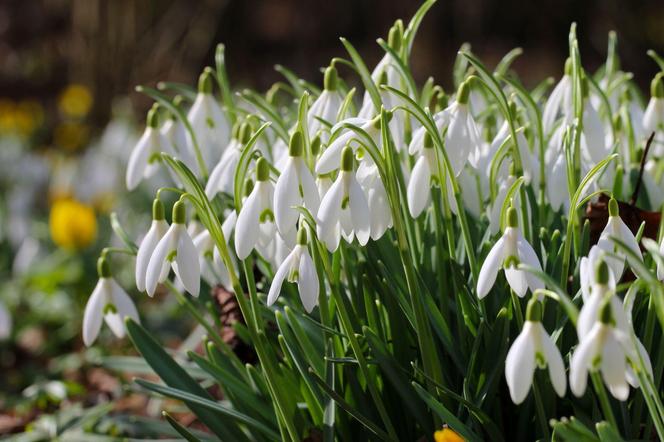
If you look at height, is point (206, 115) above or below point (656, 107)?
above

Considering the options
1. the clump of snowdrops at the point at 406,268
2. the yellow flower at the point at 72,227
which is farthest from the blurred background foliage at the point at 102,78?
the clump of snowdrops at the point at 406,268

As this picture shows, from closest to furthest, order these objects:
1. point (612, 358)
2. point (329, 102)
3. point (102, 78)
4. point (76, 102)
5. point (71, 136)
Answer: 1. point (612, 358)
2. point (329, 102)
3. point (71, 136)
4. point (102, 78)
5. point (76, 102)

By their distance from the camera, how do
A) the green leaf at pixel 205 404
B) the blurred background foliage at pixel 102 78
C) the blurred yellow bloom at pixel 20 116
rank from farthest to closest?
1. the blurred yellow bloom at pixel 20 116
2. the blurred background foliage at pixel 102 78
3. the green leaf at pixel 205 404

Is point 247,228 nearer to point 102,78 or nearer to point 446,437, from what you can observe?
point 446,437

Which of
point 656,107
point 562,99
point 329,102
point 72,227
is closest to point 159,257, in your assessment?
point 329,102

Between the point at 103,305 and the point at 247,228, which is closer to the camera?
the point at 247,228

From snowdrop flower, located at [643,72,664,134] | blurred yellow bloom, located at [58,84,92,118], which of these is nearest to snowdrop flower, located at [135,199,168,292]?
snowdrop flower, located at [643,72,664,134]

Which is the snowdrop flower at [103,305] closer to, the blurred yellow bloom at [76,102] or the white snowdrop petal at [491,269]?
the white snowdrop petal at [491,269]

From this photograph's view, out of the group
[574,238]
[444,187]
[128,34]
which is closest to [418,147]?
[444,187]
